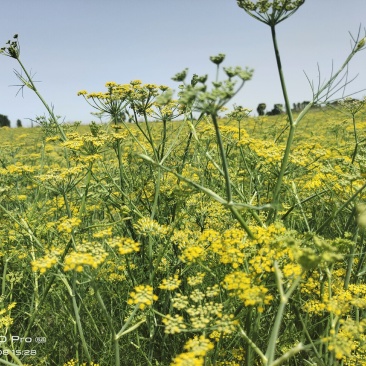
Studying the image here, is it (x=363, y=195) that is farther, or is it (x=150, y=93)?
(x=150, y=93)

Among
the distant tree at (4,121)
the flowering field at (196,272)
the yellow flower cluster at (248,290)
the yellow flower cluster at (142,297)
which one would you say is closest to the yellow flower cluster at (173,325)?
the flowering field at (196,272)

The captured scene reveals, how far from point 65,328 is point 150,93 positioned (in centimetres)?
280

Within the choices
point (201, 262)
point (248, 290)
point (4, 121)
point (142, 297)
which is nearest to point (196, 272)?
point (201, 262)

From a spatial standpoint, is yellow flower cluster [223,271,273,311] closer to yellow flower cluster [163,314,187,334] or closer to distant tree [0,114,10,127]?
yellow flower cluster [163,314,187,334]

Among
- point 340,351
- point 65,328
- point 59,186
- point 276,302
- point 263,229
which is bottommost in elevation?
point 65,328

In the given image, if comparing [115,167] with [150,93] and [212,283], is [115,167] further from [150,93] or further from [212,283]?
[212,283]

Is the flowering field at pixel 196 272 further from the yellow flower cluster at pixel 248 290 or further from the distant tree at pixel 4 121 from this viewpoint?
the distant tree at pixel 4 121

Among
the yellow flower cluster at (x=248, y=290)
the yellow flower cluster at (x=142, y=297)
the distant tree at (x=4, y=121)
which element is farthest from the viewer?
the distant tree at (x=4, y=121)

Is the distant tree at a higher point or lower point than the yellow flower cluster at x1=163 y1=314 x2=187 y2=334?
higher

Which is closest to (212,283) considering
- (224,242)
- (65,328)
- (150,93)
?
(224,242)

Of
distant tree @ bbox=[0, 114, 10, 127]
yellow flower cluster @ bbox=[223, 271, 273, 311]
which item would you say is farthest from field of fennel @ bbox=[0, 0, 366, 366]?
distant tree @ bbox=[0, 114, 10, 127]

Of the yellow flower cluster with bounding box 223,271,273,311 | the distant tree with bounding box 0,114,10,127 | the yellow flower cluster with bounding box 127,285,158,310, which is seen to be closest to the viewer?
the yellow flower cluster with bounding box 223,271,273,311

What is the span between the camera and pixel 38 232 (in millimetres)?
4246

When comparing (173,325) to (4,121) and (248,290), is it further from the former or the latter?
(4,121)
